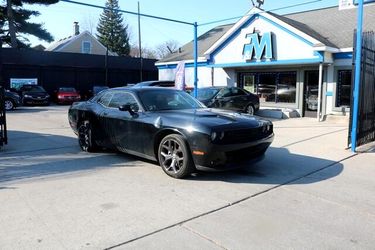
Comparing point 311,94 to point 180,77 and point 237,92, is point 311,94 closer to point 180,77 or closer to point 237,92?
point 237,92

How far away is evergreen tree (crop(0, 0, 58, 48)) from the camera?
31.0 m

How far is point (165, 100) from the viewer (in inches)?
276

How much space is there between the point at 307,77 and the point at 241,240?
46.9 feet

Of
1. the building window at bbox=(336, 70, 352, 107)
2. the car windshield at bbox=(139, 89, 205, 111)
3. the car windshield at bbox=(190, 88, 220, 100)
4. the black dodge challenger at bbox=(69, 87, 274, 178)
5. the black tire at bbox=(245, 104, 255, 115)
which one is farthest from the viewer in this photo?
the black tire at bbox=(245, 104, 255, 115)

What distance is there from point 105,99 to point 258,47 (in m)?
11.0

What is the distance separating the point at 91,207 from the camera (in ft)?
15.0

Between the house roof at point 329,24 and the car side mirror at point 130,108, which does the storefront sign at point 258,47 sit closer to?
the house roof at point 329,24

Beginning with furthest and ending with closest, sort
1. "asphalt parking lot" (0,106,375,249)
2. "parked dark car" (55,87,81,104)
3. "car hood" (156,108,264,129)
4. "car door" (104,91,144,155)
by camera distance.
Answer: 1. "parked dark car" (55,87,81,104)
2. "car door" (104,91,144,155)
3. "car hood" (156,108,264,129)
4. "asphalt parking lot" (0,106,375,249)

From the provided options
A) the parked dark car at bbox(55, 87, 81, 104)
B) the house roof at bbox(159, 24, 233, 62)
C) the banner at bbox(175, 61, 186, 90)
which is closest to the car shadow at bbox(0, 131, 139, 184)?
the banner at bbox(175, 61, 186, 90)

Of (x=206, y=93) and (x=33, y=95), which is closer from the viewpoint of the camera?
(x=206, y=93)

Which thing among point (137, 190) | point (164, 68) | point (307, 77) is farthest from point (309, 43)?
point (137, 190)

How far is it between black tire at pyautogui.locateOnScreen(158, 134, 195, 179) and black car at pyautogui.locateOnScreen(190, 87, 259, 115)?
339 inches

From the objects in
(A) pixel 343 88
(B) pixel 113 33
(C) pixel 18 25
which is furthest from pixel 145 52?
(A) pixel 343 88

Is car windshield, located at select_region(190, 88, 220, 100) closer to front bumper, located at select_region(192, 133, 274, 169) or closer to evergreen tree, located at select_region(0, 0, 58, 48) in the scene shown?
front bumper, located at select_region(192, 133, 274, 169)
